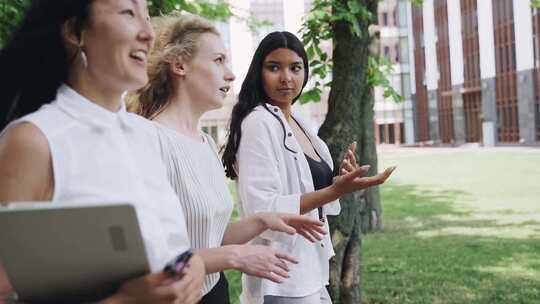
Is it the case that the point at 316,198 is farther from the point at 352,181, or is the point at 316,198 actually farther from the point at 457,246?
the point at 457,246

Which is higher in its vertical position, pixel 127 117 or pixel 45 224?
pixel 127 117

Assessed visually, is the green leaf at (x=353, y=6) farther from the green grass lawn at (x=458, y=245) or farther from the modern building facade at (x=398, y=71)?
the modern building facade at (x=398, y=71)

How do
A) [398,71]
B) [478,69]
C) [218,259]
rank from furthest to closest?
1. [398,71]
2. [478,69]
3. [218,259]

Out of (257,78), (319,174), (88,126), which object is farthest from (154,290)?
(257,78)

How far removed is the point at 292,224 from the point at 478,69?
43.8 m

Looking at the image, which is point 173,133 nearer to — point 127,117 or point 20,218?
point 127,117

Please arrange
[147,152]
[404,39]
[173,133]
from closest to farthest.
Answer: [147,152]
[173,133]
[404,39]

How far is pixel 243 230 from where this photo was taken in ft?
7.86

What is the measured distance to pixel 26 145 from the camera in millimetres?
1361

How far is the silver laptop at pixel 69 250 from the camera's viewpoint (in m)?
1.21

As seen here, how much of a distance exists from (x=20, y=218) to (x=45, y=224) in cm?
5

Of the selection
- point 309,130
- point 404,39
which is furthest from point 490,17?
point 309,130

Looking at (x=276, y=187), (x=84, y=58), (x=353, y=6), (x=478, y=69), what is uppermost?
(x=478, y=69)

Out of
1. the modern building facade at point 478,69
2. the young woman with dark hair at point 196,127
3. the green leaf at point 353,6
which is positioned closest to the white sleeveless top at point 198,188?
the young woman with dark hair at point 196,127
